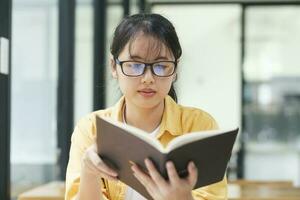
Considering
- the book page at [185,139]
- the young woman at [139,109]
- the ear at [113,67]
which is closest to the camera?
the book page at [185,139]

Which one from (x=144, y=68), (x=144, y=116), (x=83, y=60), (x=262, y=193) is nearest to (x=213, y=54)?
(x=83, y=60)

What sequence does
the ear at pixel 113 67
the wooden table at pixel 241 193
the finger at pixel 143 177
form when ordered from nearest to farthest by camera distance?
the finger at pixel 143 177 < the ear at pixel 113 67 < the wooden table at pixel 241 193

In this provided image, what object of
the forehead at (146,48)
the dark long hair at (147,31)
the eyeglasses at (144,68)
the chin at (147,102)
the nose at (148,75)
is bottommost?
the chin at (147,102)

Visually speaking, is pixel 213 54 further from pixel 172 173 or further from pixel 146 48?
pixel 172 173

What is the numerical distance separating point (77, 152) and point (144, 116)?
199mm

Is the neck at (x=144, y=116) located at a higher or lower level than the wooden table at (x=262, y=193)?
higher

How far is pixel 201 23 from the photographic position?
6.28 meters

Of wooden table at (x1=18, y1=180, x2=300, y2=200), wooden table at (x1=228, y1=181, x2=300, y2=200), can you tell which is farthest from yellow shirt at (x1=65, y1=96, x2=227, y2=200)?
wooden table at (x1=228, y1=181, x2=300, y2=200)

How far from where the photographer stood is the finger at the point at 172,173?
3.47 feet

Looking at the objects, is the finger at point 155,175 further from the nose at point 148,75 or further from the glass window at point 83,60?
the glass window at point 83,60

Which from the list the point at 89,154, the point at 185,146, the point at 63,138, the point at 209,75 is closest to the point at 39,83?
the point at 63,138

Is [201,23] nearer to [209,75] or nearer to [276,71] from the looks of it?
[209,75]

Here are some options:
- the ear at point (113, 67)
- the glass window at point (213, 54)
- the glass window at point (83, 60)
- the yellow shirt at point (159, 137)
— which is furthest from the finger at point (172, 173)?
the glass window at point (213, 54)

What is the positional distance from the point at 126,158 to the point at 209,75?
5252 mm
